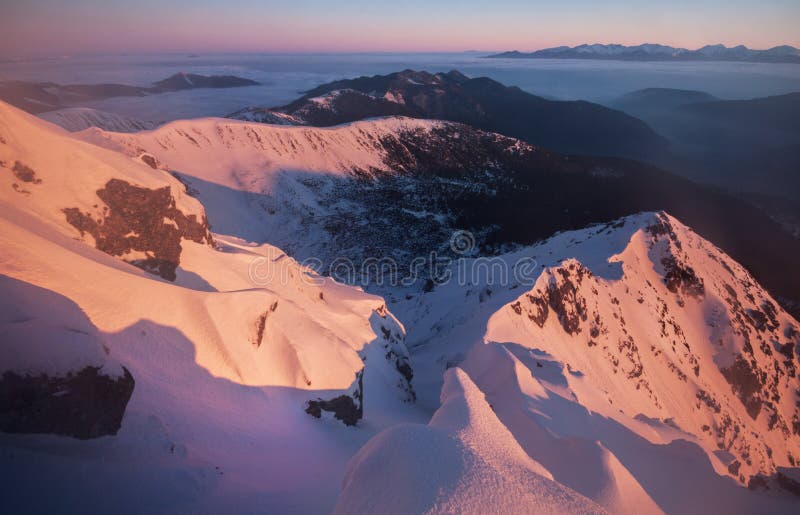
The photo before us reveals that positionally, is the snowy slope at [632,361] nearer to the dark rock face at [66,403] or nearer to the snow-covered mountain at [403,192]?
the dark rock face at [66,403]

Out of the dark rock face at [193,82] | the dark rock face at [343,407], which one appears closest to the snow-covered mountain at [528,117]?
the dark rock face at [193,82]

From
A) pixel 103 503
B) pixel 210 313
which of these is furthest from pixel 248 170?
pixel 103 503

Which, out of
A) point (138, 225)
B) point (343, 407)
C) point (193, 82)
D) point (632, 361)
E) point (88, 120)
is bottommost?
point (632, 361)

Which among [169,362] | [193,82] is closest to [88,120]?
[169,362]

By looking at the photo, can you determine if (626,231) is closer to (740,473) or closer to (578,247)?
(578,247)

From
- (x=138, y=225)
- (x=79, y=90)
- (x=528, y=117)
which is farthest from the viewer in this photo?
(x=528, y=117)

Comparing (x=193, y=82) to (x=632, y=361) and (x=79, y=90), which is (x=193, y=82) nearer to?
(x=79, y=90)

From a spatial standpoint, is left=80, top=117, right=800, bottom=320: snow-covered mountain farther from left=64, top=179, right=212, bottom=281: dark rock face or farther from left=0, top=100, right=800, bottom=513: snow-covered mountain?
left=64, top=179, right=212, bottom=281: dark rock face
